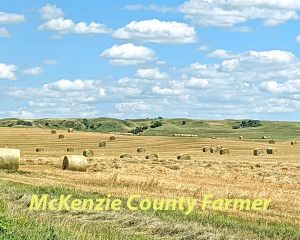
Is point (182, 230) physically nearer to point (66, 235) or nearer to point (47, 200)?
point (66, 235)

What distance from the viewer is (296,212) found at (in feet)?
57.1

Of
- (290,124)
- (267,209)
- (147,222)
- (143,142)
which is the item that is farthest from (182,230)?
(290,124)

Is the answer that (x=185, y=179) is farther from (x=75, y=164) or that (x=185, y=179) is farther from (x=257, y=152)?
(x=257, y=152)

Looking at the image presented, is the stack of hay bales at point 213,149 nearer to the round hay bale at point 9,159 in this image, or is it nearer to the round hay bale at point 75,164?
the round hay bale at point 75,164

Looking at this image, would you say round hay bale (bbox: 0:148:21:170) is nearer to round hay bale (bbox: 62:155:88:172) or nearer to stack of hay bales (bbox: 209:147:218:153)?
round hay bale (bbox: 62:155:88:172)

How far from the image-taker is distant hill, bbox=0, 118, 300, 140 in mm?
132250

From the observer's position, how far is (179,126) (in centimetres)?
15238

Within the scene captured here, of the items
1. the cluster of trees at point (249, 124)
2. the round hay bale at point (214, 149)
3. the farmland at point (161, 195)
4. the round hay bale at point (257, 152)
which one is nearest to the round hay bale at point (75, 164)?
the farmland at point (161, 195)

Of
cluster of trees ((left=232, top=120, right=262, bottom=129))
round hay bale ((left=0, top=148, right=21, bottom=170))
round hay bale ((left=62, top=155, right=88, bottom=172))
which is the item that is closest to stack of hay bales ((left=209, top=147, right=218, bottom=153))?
round hay bale ((left=62, top=155, right=88, bottom=172))

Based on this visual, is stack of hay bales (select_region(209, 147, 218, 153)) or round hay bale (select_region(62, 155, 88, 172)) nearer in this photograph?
round hay bale (select_region(62, 155, 88, 172))

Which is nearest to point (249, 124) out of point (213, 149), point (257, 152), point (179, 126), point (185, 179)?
point (179, 126)

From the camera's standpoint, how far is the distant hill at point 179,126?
434 feet

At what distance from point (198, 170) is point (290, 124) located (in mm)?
122981

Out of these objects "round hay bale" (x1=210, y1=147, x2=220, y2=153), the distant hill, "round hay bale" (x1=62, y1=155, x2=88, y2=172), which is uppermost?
the distant hill
